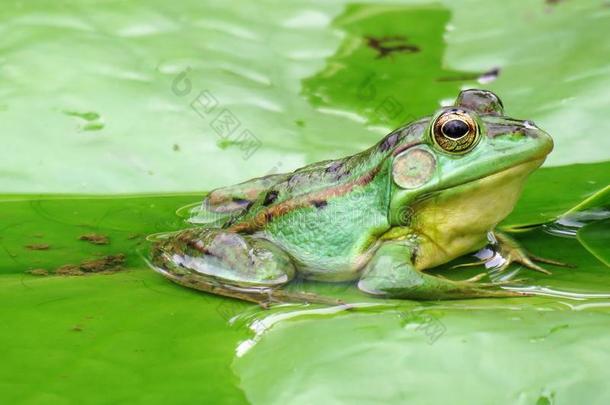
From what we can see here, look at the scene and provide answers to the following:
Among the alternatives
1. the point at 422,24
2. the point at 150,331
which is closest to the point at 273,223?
the point at 150,331

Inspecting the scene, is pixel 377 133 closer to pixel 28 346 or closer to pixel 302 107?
pixel 302 107

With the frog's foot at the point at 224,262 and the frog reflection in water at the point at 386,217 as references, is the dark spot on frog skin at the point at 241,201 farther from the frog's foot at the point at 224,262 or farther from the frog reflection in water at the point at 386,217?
the frog's foot at the point at 224,262

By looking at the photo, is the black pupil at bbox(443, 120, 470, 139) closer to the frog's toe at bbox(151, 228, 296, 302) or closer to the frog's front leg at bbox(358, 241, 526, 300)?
the frog's front leg at bbox(358, 241, 526, 300)

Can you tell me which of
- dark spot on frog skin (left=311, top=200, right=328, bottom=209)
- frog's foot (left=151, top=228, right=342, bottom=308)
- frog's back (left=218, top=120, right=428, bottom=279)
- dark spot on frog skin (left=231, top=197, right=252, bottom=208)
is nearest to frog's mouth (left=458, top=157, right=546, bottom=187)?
frog's back (left=218, top=120, right=428, bottom=279)

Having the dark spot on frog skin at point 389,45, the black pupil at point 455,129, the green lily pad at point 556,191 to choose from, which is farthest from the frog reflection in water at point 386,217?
the dark spot on frog skin at point 389,45

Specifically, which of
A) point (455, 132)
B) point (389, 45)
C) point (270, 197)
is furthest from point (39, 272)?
point (389, 45)

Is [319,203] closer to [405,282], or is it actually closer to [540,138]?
[405,282]

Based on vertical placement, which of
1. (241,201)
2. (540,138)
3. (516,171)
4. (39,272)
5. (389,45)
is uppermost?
(389,45)
